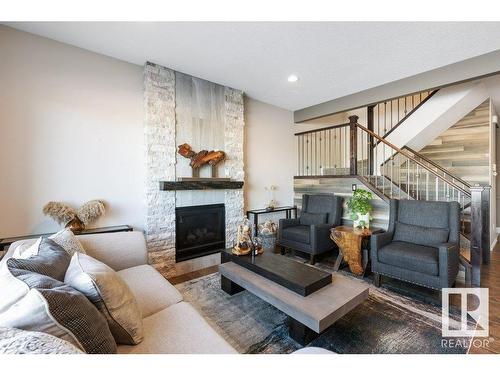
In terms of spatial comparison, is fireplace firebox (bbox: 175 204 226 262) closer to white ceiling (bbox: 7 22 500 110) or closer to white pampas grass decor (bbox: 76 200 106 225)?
white pampas grass decor (bbox: 76 200 106 225)

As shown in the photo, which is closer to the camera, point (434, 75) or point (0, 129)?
point (0, 129)

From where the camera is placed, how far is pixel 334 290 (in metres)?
1.88

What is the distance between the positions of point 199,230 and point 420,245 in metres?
2.91

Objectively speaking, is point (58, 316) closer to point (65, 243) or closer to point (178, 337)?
point (178, 337)

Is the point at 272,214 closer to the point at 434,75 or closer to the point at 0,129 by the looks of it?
the point at 434,75

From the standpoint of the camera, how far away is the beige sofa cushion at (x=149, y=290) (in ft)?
5.05

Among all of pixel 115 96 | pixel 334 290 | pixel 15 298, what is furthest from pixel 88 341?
pixel 115 96

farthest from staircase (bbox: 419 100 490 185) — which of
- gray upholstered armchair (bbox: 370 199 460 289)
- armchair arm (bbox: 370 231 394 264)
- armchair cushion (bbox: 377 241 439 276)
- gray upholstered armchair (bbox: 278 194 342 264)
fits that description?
armchair arm (bbox: 370 231 394 264)

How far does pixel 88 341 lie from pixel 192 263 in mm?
2608

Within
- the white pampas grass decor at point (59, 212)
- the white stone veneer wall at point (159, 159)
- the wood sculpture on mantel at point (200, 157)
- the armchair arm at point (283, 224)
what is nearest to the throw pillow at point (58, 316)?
the white pampas grass decor at point (59, 212)

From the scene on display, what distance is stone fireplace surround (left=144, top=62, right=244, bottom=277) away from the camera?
307 centimetres

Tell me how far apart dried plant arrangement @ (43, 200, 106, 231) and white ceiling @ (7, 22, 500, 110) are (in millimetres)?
1783

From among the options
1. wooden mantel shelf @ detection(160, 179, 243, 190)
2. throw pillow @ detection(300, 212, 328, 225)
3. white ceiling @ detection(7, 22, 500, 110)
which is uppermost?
white ceiling @ detection(7, 22, 500, 110)

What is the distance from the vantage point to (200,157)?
136 inches
